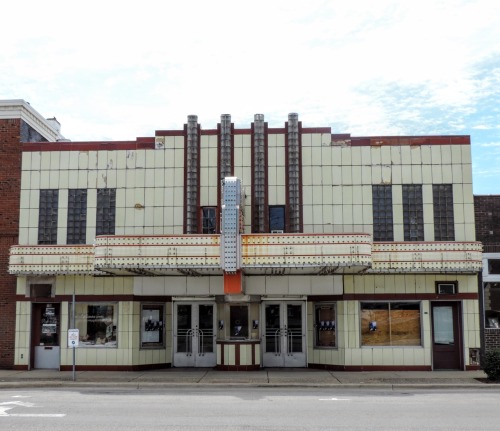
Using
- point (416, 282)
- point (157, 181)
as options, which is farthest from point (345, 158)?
point (157, 181)

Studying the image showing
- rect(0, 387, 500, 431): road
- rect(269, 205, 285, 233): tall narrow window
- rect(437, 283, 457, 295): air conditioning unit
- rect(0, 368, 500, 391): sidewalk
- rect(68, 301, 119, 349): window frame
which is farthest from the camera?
rect(269, 205, 285, 233): tall narrow window

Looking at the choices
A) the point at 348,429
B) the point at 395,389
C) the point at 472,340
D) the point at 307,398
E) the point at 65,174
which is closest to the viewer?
the point at 348,429

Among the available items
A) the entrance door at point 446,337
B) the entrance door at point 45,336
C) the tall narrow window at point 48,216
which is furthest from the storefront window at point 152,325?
the entrance door at point 446,337

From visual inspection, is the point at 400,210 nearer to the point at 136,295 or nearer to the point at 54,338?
the point at 136,295

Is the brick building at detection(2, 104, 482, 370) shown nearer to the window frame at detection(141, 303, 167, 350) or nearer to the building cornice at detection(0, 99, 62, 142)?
the window frame at detection(141, 303, 167, 350)

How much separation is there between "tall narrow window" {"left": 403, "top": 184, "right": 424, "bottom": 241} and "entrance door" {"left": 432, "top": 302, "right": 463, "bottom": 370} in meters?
2.57

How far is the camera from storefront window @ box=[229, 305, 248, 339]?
77.9ft

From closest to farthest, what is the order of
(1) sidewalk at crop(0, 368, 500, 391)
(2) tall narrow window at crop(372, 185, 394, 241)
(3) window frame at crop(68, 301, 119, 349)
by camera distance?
(1) sidewalk at crop(0, 368, 500, 391)
(2) tall narrow window at crop(372, 185, 394, 241)
(3) window frame at crop(68, 301, 119, 349)

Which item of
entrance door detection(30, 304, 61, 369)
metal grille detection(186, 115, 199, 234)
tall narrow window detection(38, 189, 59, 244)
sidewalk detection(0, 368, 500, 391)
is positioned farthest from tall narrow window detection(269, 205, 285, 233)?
entrance door detection(30, 304, 61, 369)

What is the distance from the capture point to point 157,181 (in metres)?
23.9

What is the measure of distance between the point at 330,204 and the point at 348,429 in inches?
468

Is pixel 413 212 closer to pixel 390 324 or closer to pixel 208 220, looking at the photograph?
pixel 390 324

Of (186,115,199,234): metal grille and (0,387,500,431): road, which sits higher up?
(186,115,199,234): metal grille

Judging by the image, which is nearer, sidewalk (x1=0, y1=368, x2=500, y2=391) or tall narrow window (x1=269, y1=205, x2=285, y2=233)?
sidewalk (x1=0, y1=368, x2=500, y2=391)
